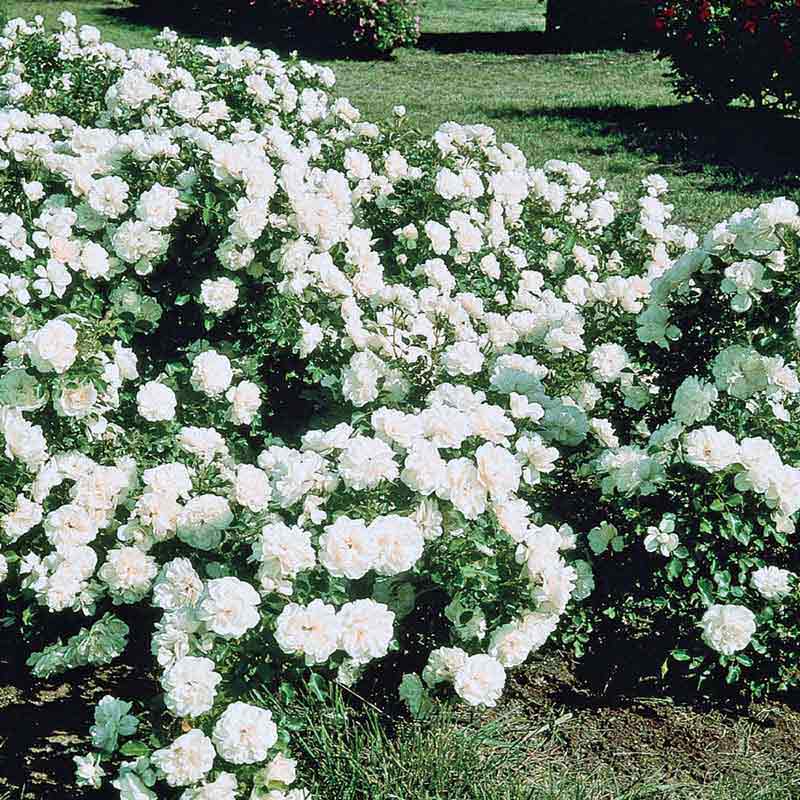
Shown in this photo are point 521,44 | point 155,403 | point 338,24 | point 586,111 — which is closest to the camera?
point 155,403

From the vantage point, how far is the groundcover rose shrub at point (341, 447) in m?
2.48

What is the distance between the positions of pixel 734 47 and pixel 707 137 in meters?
0.83

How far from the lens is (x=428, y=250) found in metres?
4.18

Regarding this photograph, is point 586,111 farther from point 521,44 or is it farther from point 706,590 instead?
point 706,590

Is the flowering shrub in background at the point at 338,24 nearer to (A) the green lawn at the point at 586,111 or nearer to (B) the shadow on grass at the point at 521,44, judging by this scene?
(A) the green lawn at the point at 586,111

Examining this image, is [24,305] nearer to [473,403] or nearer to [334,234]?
[334,234]

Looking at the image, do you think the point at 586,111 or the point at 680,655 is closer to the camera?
the point at 680,655

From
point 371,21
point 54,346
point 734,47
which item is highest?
point 734,47

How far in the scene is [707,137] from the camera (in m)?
9.84

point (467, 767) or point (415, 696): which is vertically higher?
point (415, 696)

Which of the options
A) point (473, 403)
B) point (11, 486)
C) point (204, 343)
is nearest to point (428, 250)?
point (204, 343)

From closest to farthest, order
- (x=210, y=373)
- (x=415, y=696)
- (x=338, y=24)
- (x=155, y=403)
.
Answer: (x=415, y=696) < (x=155, y=403) < (x=210, y=373) < (x=338, y=24)

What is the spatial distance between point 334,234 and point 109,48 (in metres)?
2.96

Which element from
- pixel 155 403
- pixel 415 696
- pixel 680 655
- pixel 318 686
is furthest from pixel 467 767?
pixel 155 403
